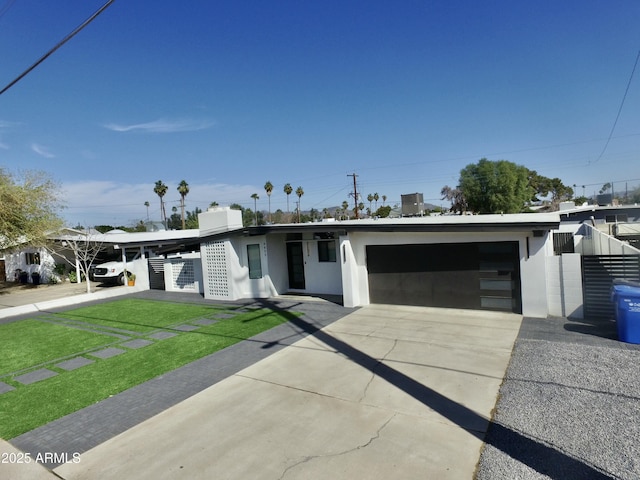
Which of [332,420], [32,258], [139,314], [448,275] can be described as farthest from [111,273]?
[332,420]

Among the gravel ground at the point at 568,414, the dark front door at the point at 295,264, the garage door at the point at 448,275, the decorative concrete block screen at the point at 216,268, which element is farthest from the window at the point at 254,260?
the gravel ground at the point at 568,414

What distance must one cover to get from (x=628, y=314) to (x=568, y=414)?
3542 mm

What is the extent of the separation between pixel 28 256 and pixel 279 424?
90.9 ft

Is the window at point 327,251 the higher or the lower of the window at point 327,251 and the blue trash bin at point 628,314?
the higher

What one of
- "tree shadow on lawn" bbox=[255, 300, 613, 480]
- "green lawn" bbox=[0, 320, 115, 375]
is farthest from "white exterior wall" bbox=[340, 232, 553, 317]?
"green lawn" bbox=[0, 320, 115, 375]

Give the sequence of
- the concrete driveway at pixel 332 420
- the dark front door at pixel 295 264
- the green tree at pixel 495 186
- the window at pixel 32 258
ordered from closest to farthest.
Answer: the concrete driveway at pixel 332 420 < the dark front door at pixel 295 264 < the window at pixel 32 258 < the green tree at pixel 495 186

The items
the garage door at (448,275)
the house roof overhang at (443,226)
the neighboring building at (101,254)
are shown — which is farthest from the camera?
the neighboring building at (101,254)

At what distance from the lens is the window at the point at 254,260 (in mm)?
14445

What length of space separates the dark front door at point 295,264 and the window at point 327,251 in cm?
101

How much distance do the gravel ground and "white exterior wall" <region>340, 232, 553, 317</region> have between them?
201cm

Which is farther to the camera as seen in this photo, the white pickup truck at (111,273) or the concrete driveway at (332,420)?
the white pickup truck at (111,273)

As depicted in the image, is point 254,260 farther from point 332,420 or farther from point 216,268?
point 332,420

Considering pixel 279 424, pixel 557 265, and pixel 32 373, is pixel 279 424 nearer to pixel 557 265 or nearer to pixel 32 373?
pixel 32 373

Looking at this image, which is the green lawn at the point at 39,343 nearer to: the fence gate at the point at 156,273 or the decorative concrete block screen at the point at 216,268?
the decorative concrete block screen at the point at 216,268
